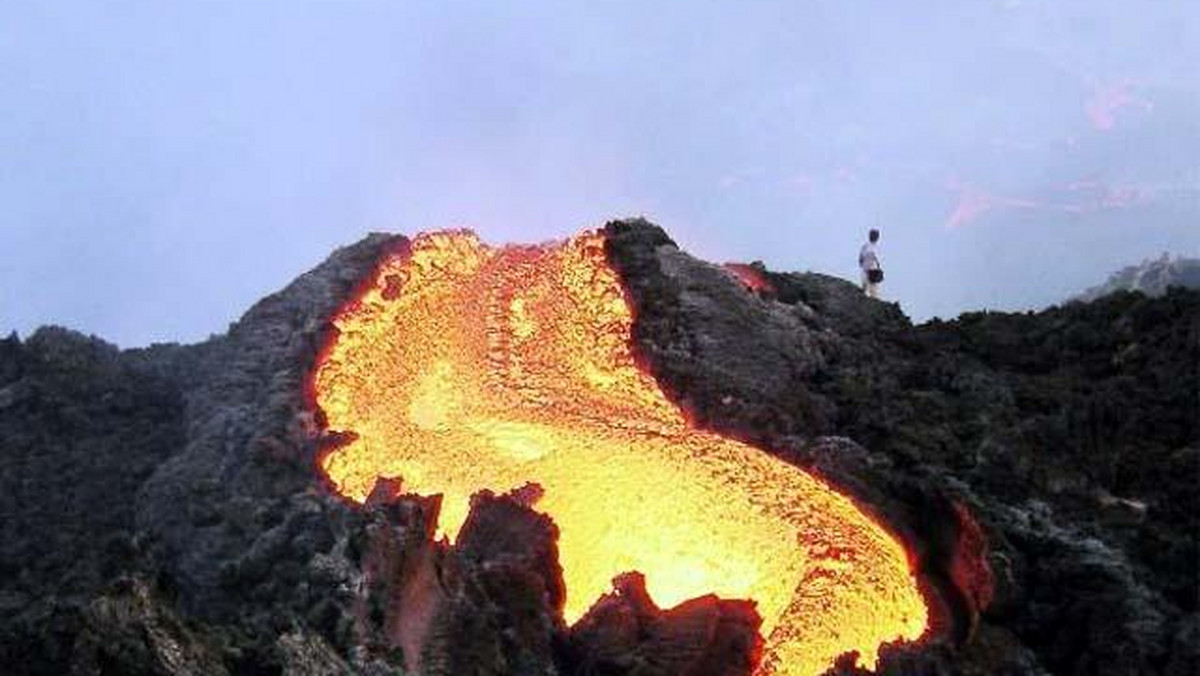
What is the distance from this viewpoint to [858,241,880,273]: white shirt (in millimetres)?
24336

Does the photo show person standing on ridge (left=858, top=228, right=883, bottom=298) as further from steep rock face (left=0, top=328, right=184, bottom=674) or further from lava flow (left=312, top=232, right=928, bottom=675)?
steep rock face (left=0, top=328, right=184, bottom=674)

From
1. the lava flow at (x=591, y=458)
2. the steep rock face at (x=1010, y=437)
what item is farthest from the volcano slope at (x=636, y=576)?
the lava flow at (x=591, y=458)

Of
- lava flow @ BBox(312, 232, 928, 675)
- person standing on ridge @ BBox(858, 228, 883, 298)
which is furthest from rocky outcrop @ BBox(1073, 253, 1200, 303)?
lava flow @ BBox(312, 232, 928, 675)

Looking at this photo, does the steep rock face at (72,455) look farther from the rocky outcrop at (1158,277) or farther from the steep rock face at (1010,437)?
the rocky outcrop at (1158,277)

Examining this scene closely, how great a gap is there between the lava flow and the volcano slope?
375 mm

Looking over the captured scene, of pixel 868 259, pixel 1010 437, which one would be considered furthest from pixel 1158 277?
pixel 1010 437

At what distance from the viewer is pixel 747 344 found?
62.3ft

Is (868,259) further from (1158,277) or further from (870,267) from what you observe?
(1158,277)

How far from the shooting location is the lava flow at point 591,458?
1591 centimetres

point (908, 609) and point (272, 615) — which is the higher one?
point (908, 609)

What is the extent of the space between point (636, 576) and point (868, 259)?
10.3 m

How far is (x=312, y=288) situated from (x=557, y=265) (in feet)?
12.9

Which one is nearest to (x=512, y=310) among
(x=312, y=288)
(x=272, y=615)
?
(x=312, y=288)

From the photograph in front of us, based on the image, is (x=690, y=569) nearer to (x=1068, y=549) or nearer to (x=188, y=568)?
(x=1068, y=549)
